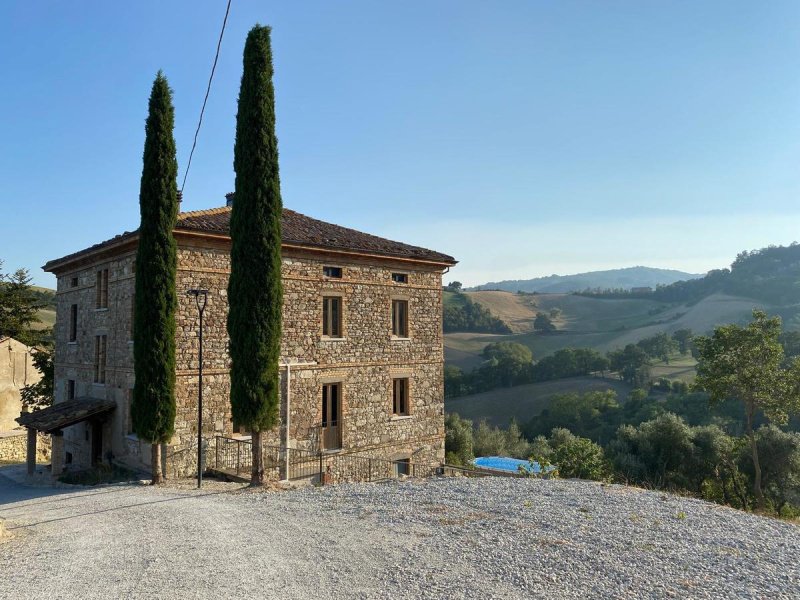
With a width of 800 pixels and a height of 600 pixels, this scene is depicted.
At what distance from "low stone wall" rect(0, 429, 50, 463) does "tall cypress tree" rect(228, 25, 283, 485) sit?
18.9 metres

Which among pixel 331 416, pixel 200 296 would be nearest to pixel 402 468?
pixel 331 416

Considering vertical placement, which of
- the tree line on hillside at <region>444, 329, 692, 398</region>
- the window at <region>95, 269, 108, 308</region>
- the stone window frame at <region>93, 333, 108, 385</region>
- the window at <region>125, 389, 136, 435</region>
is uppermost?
the window at <region>95, 269, 108, 308</region>

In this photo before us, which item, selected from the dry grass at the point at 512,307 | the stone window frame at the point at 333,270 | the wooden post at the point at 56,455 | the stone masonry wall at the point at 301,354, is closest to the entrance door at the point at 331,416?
the stone masonry wall at the point at 301,354

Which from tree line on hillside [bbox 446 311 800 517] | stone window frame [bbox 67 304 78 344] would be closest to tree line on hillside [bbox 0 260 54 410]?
stone window frame [bbox 67 304 78 344]

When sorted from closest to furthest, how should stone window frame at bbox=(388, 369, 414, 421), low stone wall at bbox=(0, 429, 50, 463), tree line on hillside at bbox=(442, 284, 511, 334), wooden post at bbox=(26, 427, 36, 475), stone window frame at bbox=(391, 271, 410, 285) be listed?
1. wooden post at bbox=(26, 427, 36, 475)
2. stone window frame at bbox=(388, 369, 414, 421)
3. stone window frame at bbox=(391, 271, 410, 285)
4. low stone wall at bbox=(0, 429, 50, 463)
5. tree line on hillside at bbox=(442, 284, 511, 334)

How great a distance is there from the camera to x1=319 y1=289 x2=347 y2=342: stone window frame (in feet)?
56.9

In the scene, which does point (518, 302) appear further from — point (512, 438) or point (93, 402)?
point (93, 402)

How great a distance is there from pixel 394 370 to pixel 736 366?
53.3ft

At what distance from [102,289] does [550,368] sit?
209 feet

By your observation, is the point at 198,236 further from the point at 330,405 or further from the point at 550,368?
the point at 550,368

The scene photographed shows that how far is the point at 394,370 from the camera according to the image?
62.8ft

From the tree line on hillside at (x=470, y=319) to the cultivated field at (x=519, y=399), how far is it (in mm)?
31550

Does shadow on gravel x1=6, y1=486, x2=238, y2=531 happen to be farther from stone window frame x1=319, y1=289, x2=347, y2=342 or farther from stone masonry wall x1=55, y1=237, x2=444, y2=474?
stone window frame x1=319, y1=289, x2=347, y2=342

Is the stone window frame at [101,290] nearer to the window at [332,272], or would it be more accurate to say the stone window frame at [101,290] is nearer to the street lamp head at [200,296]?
the street lamp head at [200,296]
